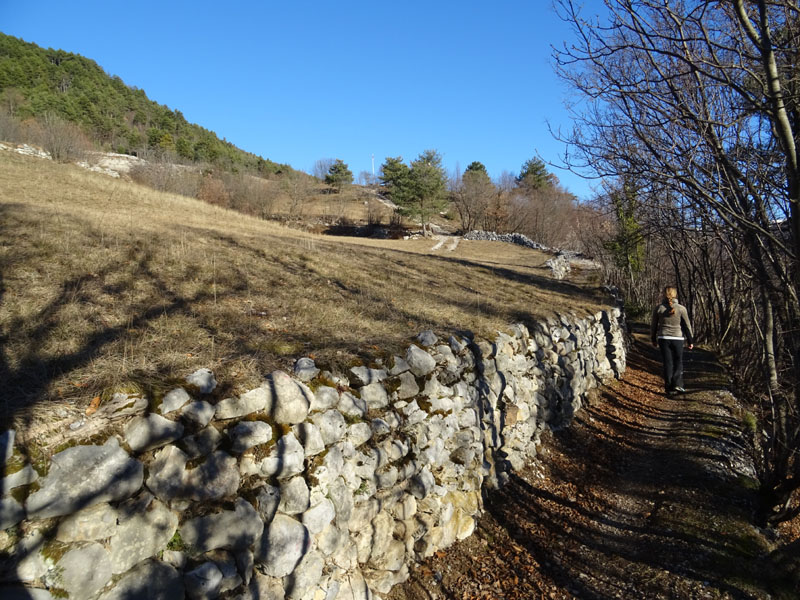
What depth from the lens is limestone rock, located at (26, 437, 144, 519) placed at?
2.01 meters

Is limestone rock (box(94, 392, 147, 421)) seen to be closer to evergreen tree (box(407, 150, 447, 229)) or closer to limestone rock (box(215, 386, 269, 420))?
limestone rock (box(215, 386, 269, 420))

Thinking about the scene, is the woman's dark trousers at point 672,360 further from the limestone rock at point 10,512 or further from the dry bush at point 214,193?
the dry bush at point 214,193

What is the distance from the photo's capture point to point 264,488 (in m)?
2.80

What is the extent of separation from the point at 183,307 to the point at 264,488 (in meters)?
2.51

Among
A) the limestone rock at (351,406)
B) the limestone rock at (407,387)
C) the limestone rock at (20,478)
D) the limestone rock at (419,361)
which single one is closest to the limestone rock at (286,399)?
the limestone rock at (351,406)

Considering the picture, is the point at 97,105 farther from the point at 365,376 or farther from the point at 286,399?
the point at 286,399

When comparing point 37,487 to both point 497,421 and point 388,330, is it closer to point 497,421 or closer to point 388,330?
point 388,330

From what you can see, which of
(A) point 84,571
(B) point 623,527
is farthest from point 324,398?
(B) point 623,527

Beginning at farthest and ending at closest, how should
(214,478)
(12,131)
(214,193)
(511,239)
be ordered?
(214,193), (511,239), (12,131), (214,478)

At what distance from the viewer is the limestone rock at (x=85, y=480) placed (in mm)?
2006

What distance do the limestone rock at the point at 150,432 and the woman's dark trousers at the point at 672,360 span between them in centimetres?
761

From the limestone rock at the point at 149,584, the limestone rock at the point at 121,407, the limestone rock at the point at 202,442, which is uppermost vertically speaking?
the limestone rock at the point at 121,407

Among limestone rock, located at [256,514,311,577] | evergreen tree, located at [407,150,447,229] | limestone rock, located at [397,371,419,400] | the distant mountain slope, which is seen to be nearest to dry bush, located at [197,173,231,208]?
the distant mountain slope

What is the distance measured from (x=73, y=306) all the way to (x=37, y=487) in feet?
8.08
